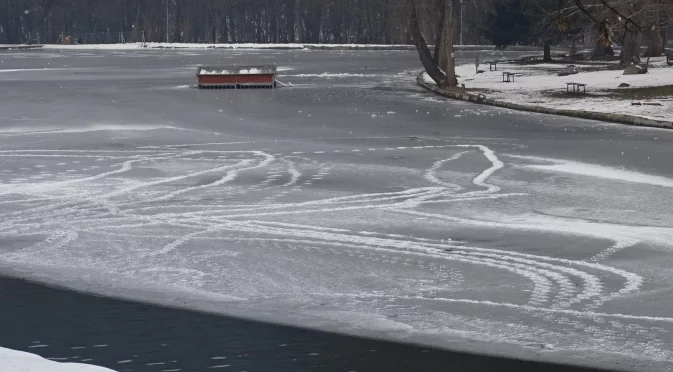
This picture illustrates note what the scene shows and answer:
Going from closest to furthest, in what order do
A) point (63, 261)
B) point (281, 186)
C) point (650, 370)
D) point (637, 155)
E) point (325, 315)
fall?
point (650, 370) < point (325, 315) < point (63, 261) < point (281, 186) < point (637, 155)

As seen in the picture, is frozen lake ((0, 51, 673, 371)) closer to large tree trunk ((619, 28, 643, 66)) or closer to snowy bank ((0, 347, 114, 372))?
snowy bank ((0, 347, 114, 372))

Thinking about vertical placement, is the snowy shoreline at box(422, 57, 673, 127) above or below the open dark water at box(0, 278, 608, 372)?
above

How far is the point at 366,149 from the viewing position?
796 inches

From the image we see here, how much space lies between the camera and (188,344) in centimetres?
771

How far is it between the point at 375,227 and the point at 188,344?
15.4 feet

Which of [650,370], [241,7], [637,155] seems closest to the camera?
[650,370]

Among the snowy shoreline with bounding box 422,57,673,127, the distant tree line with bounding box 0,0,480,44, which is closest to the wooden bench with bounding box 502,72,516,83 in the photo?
the snowy shoreline with bounding box 422,57,673,127

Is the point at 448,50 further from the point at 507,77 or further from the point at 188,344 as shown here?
the point at 188,344

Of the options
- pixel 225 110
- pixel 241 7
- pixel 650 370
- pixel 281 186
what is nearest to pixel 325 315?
pixel 650 370

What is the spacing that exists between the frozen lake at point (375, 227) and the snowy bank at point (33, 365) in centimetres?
191

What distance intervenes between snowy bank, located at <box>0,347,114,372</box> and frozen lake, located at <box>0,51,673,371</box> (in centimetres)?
191

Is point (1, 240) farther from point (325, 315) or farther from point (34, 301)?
point (325, 315)

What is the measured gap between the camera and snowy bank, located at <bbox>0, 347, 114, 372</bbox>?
670cm

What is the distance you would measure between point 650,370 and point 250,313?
3086 millimetres
